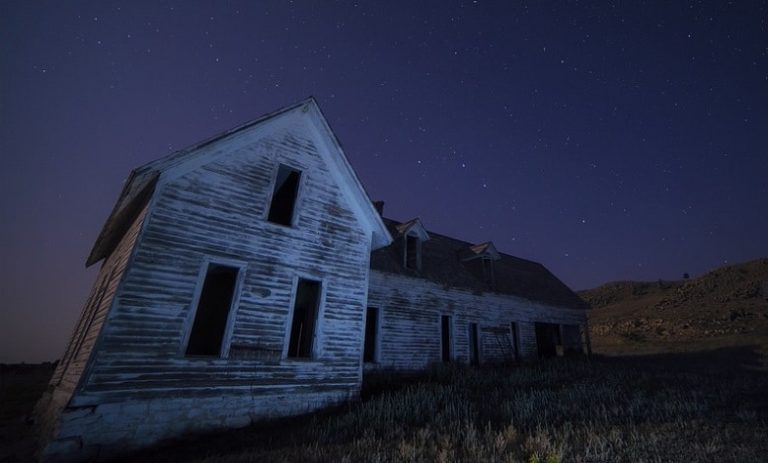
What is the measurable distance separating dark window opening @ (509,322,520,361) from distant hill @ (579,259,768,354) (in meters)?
16.2

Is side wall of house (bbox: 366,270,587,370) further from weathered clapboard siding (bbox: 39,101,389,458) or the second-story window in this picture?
weathered clapboard siding (bbox: 39,101,389,458)

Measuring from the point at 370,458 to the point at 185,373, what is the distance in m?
4.63

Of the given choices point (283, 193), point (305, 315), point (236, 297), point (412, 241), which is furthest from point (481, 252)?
point (236, 297)

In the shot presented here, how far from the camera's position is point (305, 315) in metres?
14.7

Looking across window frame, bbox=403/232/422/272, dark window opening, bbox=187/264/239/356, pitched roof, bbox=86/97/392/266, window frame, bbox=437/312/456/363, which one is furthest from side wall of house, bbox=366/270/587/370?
dark window opening, bbox=187/264/239/356

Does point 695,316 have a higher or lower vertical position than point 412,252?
higher

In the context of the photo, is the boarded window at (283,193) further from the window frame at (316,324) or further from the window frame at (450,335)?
the window frame at (450,335)

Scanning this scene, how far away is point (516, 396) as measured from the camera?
8.45m

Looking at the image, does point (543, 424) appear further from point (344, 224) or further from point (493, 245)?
point (493, 245)

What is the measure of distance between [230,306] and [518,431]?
6489 millimetres

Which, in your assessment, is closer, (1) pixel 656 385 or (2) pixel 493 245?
(1) pixel 656 385

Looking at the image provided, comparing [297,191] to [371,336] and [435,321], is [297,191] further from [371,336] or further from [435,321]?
[435,321]

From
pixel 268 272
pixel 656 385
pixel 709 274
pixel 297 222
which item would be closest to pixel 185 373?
pixel 268 272

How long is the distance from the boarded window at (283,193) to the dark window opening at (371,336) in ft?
17.0
